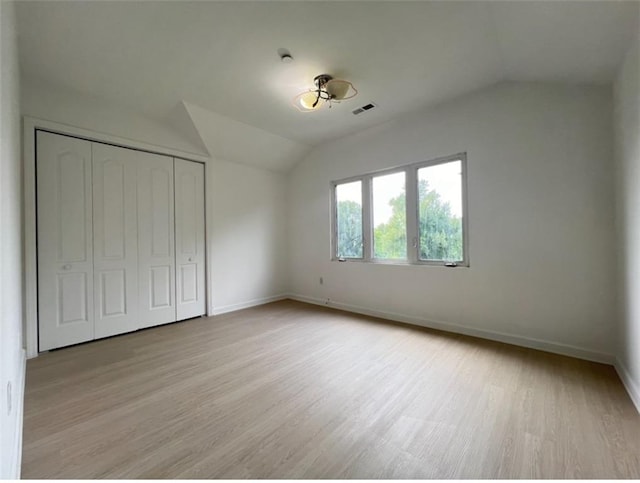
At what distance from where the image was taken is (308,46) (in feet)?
7.73

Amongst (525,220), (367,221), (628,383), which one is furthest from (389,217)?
(628,383)

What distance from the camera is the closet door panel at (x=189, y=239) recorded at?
3811 millimetres

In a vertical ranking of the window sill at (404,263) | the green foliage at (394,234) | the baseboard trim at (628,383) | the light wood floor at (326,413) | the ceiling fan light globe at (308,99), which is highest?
the ceiling fan light globe at (308,99)

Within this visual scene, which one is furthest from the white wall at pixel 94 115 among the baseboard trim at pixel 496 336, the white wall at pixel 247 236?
the baseboard trim at pixel 496 336

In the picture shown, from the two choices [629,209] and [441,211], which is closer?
[629,209]

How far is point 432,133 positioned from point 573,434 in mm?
3113

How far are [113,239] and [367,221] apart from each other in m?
3.34

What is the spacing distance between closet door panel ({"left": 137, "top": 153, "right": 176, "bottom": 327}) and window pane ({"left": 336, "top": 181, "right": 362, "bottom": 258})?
253cm

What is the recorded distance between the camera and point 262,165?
4773 millimetres

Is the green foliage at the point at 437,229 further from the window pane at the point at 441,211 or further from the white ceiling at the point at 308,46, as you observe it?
the white ceiling at the point at 308,46

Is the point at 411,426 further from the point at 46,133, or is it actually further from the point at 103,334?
the point at 46,133

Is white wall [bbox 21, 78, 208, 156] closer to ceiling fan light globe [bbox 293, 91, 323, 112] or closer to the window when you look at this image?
ceiling fan light globe [bbox 293, 91, 323, 112]

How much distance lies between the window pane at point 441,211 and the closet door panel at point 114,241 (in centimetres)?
370

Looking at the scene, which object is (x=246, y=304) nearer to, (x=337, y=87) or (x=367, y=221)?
(x=367, y=221)
